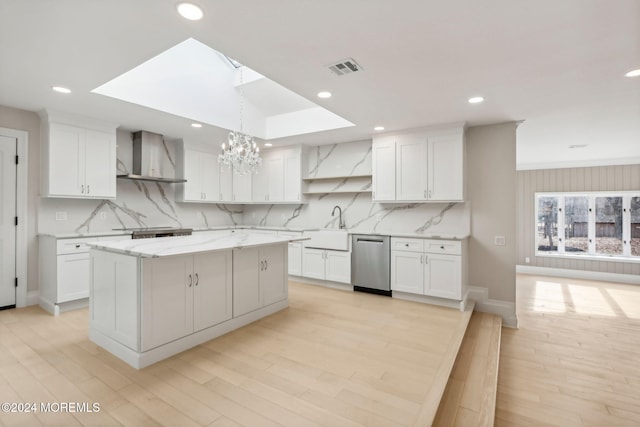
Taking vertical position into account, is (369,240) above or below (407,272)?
above

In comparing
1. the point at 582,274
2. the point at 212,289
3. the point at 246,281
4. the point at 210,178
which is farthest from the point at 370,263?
the point at 582,274

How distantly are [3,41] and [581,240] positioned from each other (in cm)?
998

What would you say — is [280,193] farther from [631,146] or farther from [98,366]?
[631,146]

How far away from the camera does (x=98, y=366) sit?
8.04ft

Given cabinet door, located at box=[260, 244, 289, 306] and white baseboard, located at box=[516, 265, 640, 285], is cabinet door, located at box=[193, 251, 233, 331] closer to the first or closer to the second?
cabinet door, located at box=[260, 244, 289, 306]

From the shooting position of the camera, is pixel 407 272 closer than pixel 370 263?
Yes

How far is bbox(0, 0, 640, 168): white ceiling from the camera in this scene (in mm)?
1873

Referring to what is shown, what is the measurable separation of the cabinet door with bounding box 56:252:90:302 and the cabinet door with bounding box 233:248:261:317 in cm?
219

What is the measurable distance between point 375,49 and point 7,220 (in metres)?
4.71

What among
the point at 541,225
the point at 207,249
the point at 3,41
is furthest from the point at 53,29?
the point at 541,225

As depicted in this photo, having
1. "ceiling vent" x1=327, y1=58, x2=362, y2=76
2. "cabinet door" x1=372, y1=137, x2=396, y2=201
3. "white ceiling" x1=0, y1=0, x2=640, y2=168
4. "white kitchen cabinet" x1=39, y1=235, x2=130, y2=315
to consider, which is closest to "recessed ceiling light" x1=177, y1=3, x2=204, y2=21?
"white ceiling" x1=0, y1=0, x2=640, y2=168

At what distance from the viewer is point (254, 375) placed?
2346 mm

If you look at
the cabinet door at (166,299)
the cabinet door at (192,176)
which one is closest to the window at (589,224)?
the cabinet door at (192,176)

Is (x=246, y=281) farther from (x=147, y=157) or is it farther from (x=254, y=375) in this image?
(x=147, y=157)
